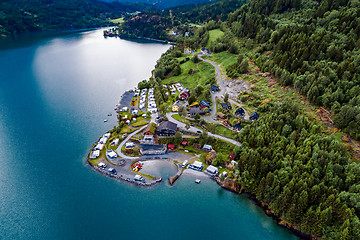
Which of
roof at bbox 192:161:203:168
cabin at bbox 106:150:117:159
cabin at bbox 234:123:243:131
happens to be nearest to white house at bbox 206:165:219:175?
roof at bbox 192:161:203:168

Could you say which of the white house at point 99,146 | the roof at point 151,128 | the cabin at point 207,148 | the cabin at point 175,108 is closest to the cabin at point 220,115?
the cabin at point 207,148

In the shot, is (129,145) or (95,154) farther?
(129,145)

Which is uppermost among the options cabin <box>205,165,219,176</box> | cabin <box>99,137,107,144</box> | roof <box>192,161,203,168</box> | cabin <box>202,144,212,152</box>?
cabin <box>99,137,107,144</box>

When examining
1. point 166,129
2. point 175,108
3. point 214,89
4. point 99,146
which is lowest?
point 99,146

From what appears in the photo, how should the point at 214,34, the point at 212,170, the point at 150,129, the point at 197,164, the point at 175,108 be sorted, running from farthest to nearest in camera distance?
1. the point at 214,34
2. the point at 175,108
3. the point at 150,129
4. the point at 197,164
5. the point at 212,170

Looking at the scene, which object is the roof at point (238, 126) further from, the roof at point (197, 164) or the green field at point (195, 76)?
the green field at point (195, 76)

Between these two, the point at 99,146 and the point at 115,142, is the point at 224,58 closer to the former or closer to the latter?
the point at 115,142

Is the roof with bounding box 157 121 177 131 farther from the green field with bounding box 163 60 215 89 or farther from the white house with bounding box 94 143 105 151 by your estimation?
the green field with bounding box 163 60 215 89

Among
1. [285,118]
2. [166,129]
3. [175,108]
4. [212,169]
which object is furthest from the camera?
[175,108]

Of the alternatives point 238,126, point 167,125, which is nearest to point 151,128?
point 167,125

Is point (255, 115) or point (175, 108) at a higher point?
point (255, 115)
